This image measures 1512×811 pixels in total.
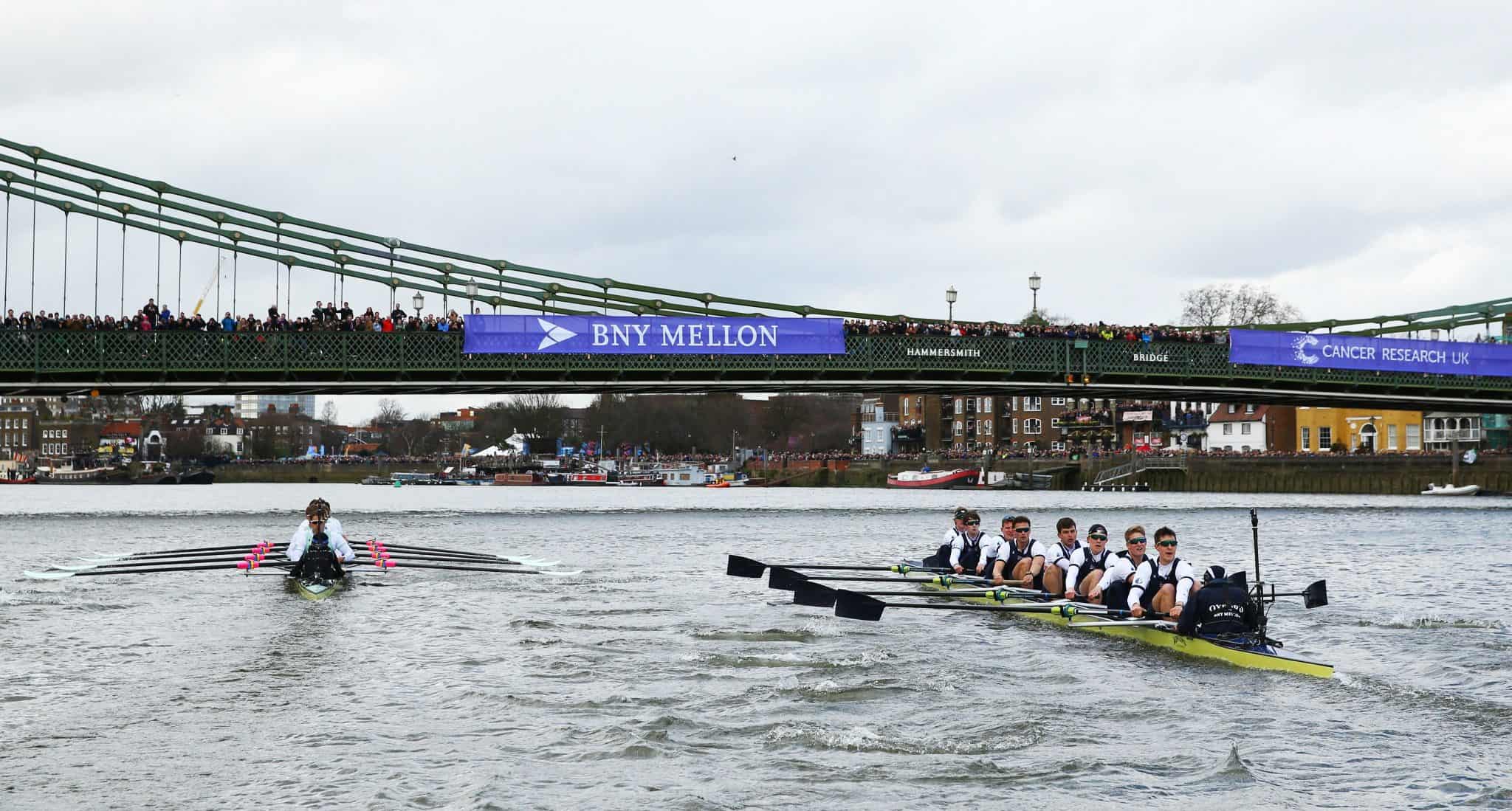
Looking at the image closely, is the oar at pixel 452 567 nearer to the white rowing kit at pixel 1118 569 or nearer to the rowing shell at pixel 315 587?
the rowing shell at pixel 315 587

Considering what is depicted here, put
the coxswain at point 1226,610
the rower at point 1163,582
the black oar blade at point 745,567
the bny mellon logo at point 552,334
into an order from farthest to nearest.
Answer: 1. the bny mellon logo at point 552,334
2. the black oar blade at point 745,567
3. the rower at point 1163,582
4. the coxswain at point 1226,610

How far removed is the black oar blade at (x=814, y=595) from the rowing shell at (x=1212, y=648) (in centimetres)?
324

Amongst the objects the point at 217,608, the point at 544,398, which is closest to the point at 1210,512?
the point at 217,608

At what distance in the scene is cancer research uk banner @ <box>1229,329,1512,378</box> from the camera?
54312mm

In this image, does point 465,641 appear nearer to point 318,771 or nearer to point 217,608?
point 217,608

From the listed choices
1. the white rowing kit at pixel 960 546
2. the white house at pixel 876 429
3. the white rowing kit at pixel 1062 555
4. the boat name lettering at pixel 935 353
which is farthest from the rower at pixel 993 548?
the white house at pixel 876 429

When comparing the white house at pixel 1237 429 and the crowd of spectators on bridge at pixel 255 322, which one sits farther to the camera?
the white house at pixel 1237 429

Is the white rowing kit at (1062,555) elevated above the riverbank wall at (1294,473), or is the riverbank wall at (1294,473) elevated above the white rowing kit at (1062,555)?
the riverbank wall at (1294,473)

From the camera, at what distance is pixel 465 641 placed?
19969 millimetres

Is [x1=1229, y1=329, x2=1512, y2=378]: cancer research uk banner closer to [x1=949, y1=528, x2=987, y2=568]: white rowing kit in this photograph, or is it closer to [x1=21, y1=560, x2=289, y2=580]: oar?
[x1=949, y1=528, x2=987, y2=568]: white rowing kit

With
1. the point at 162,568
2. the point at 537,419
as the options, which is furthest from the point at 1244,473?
the point at 537,419

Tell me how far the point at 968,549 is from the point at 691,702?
10.9 metres

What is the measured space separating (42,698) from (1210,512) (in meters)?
56.0

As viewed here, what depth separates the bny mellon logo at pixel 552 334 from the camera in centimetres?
4812
